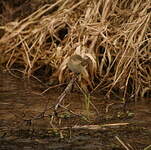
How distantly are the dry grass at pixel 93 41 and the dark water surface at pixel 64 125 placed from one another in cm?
22

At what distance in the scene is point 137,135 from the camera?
2303mm

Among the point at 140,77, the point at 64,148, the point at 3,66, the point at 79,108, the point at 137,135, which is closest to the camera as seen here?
the point at 64,148

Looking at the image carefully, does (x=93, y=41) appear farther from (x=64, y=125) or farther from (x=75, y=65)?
(x=64, y=125)

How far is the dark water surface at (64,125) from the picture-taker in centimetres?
217

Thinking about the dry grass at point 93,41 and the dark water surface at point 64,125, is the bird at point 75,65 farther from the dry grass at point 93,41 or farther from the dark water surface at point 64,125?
the dry grass at point 93,41

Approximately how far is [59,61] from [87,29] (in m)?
0.31

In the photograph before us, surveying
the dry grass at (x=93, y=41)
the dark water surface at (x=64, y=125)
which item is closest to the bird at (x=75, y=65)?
the dark water surface at (x=64, y=125)

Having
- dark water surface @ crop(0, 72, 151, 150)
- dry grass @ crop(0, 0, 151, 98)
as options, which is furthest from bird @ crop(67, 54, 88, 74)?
dry grass @ crop(0, 0, 151, 98)

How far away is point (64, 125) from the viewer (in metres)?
2.42

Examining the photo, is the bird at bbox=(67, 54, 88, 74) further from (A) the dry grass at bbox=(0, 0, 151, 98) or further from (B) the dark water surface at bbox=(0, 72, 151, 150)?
(A) the dry grass at bbox=(0, 0, 151, 98)

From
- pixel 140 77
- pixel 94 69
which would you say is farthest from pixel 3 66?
pixel 140 77

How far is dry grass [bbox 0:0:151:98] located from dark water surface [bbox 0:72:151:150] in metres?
0.22

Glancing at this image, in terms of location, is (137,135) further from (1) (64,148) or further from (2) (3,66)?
(2) (3,66)

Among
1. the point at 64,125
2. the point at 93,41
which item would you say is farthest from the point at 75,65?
the point at 93,41
